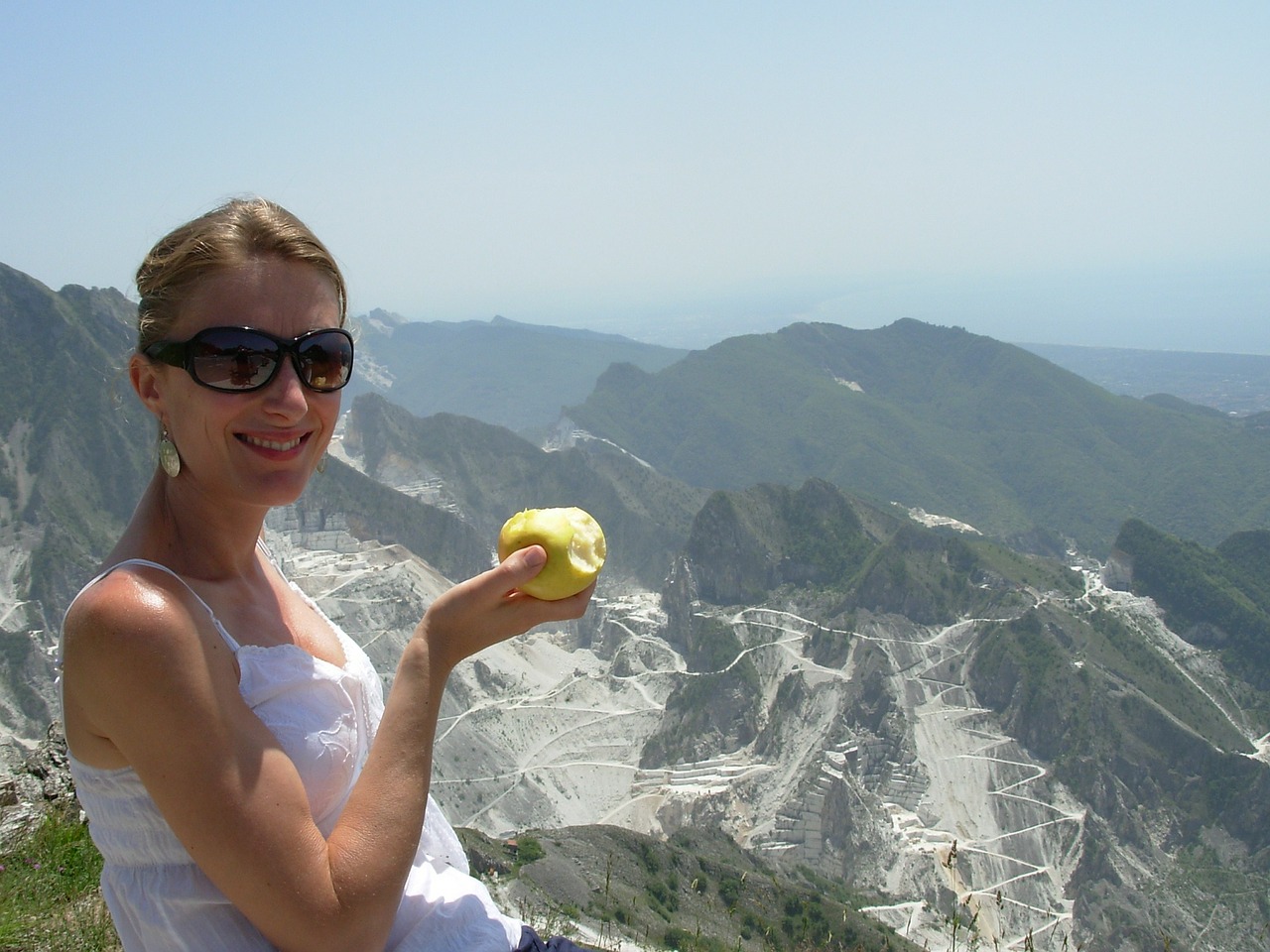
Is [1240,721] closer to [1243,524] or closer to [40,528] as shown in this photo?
[1243,524]

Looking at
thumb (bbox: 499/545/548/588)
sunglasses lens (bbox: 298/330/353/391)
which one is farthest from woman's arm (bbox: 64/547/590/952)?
sunglasses lens (bbox: 298/330/353/391)

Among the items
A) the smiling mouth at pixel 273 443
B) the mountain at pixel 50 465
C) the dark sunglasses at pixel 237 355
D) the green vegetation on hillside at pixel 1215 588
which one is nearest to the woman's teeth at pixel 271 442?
the smiling mouth at pixel 273 443

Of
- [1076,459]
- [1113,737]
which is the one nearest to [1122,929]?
[1113,737]

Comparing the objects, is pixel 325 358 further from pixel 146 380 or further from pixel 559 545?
pixel 559 545

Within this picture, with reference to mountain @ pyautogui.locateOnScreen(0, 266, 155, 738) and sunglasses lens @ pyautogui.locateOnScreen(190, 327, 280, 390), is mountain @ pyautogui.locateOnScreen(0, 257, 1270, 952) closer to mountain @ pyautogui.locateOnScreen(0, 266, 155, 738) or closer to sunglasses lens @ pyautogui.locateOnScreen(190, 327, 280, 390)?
mountain @ pyautogui.locateOnScreen(0, 266, 155, 738)

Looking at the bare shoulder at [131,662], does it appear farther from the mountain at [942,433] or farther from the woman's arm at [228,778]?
the mountain at [942,433]

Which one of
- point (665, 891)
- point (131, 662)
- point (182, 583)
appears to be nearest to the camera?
point (131, 662)

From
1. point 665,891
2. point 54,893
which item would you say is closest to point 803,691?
point 665,891
